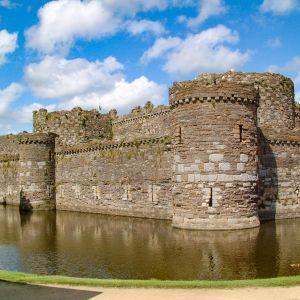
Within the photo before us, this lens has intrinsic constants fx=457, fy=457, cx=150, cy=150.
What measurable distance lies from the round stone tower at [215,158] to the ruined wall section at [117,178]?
4203 mm

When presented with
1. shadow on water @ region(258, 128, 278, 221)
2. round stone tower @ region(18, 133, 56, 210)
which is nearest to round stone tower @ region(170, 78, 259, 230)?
shadow on water @ region(258, 128, 278, 221)

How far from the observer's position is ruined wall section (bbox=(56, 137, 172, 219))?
83.9 feet

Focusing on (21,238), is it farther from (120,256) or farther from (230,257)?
(230,257)

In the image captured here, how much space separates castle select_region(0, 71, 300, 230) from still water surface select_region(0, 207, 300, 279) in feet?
4.79

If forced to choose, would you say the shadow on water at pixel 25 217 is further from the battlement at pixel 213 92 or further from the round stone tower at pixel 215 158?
the battlement at pixel 213 92

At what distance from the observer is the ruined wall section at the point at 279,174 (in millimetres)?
24078

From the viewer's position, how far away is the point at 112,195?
95.2ft

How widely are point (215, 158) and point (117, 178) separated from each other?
9.83m

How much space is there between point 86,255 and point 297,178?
14094 millimetres

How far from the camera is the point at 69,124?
38.5 metres

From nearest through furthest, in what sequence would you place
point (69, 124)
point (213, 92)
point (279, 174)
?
point (213, 92), point (279, 174), point (69, 124)

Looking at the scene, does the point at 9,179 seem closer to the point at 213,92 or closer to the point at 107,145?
the point at 107,145

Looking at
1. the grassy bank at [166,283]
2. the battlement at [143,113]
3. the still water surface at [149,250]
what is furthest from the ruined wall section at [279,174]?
the grassy bank at [166,283]

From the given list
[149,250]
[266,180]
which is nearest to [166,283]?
[149,250]
